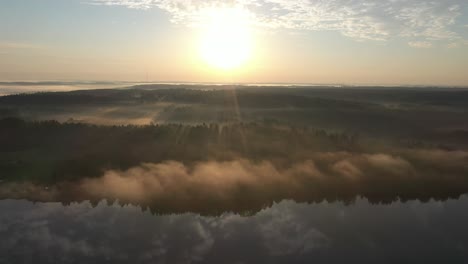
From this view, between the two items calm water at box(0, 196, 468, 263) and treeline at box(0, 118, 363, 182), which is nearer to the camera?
calm water at box(0, 196, 468, 263)

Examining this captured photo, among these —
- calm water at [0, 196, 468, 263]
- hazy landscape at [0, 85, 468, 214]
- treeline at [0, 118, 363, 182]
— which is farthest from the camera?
treeline at [0, 118, 363, 182]

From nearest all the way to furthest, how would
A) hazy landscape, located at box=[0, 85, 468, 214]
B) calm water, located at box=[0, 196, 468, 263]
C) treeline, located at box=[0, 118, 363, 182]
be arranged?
calm water, located at box=[0, 196, 468, 263] → hazy landscape, located at box=[0, 85, 468, 214] → treeline, located at box=[0, 118, 363, 182]

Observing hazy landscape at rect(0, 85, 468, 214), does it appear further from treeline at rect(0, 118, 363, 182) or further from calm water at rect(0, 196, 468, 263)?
calm water at rect(0, 196, 468, 263)

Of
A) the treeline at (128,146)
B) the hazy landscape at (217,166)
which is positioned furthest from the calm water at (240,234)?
the treeline at (128,146)

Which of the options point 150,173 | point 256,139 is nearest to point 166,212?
point 150,173

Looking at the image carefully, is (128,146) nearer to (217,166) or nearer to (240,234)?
(217,166)

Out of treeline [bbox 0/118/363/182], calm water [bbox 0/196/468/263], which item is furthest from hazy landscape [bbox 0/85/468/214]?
calm water [bbox 0/196/468/263]

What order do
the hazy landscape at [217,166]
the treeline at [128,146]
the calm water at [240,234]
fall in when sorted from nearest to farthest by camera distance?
1. the calm water at [240,234]
2. the hazy landscape at [217,166]
3. the treeline at [128,146]

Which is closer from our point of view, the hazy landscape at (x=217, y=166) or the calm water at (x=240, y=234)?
the calm water at (x=240, y=234)

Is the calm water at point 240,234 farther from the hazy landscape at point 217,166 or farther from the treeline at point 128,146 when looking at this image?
the treeline at point 128,146
